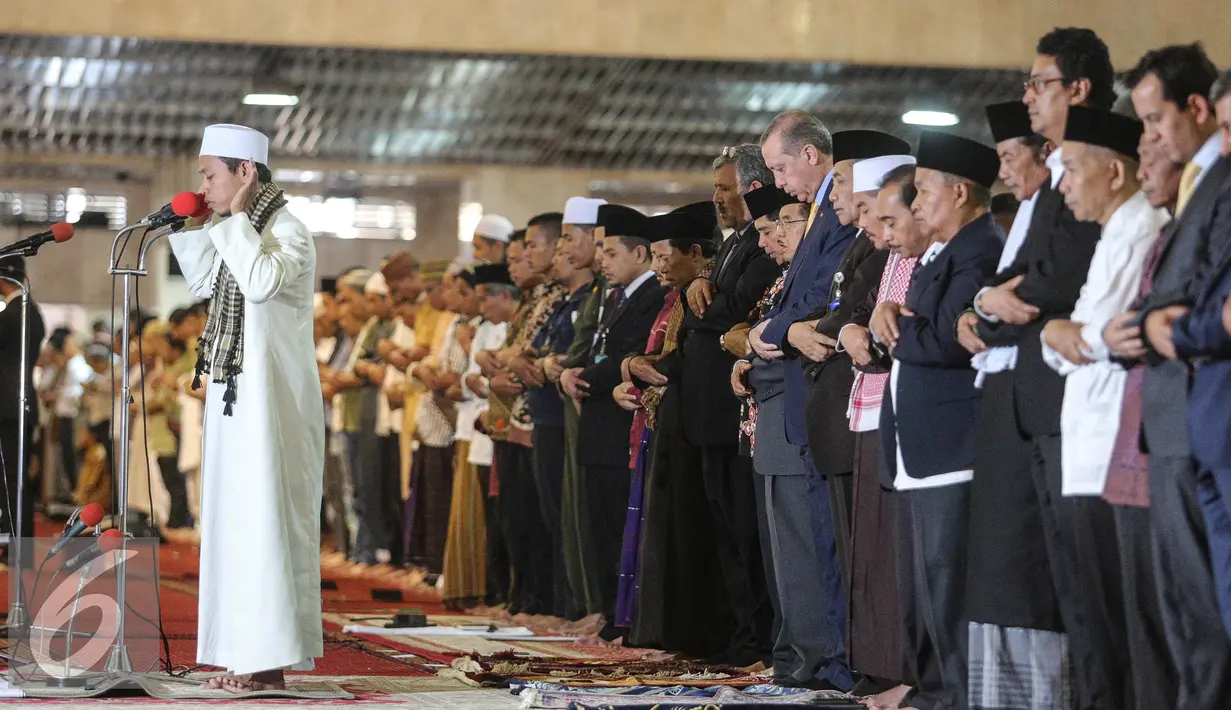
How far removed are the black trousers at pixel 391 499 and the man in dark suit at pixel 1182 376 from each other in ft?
26.3

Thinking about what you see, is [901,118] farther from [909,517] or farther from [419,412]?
[909,517]

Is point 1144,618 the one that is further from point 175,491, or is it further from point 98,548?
point 175,491

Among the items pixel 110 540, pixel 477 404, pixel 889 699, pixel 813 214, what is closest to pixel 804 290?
pixel 813 214

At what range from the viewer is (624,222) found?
7.06 meters

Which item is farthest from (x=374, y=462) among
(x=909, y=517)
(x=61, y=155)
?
(x=909, y=517)

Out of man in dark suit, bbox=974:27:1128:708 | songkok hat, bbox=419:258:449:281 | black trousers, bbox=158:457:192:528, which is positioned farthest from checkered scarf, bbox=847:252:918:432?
black trousers, bbox=158:457:192:528

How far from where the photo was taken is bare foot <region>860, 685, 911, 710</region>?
4746 mm

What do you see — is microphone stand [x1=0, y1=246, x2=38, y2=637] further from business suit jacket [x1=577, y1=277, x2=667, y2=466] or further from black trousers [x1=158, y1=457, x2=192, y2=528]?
black trousers [x1=158, y1=457, x2=192, y2=528]

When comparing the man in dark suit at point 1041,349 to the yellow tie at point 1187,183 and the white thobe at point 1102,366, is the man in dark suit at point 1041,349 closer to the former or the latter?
the white thobe at point 1102,366

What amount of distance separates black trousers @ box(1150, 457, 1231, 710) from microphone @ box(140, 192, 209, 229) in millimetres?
2693

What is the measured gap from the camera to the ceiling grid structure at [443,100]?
11734mm

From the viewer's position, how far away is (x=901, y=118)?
520 inches

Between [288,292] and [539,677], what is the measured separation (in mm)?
1407

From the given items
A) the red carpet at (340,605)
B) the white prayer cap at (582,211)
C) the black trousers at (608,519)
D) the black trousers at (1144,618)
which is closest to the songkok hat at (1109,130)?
the black trousers at (1144,618)
